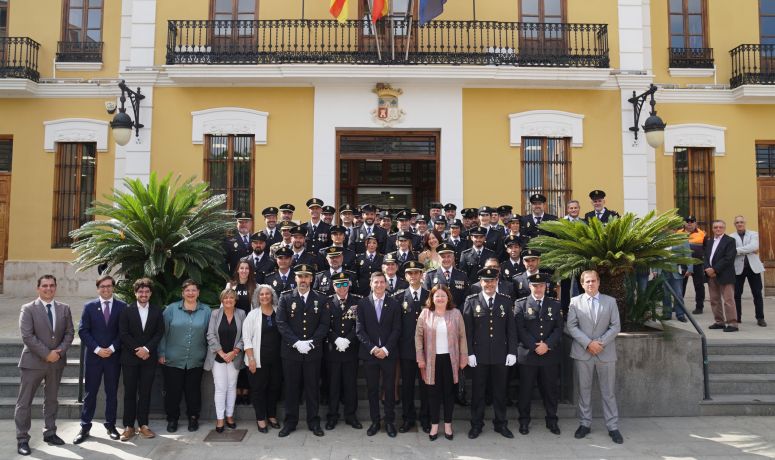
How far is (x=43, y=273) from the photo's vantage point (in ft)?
41.4

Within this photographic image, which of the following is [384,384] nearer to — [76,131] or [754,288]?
[754,288]

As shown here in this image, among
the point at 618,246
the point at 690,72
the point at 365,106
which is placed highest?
the point at 690,72

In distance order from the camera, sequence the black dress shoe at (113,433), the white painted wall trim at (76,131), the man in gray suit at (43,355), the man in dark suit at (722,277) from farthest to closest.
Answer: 1. the white painted wall trim at (76,131)
2. the man in dark suit at (722,277)
3. the black dress shoe at (113,433)
4. the man in gray suit at (43,355)

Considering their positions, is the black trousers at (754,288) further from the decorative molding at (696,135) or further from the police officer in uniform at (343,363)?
the police officer in uniform at (343,363)

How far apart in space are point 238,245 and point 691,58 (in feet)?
38.5

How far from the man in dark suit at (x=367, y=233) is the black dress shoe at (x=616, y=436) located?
167 inches

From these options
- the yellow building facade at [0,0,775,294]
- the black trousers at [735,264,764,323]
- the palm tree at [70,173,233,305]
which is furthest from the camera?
the yellow building facade at [0,0,775,294]

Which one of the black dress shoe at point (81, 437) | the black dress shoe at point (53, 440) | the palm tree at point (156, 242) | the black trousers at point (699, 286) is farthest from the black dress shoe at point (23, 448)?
the black trousers at point (699, 286)

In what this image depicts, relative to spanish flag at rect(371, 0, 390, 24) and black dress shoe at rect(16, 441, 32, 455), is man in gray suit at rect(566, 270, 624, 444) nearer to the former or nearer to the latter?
black dress shoe at rect(16, 441, 32, 455)

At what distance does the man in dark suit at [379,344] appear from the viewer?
20.0 feet

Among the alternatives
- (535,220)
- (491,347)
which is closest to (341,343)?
(491,347)

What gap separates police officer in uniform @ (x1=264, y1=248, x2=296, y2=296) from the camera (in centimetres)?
706

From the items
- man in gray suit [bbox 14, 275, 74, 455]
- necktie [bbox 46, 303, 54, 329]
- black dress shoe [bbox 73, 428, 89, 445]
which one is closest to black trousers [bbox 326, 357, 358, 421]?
black dress shoe [bbox 73, 428, 89, 445]

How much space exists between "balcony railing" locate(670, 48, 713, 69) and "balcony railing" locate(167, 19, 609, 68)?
2182 mm
